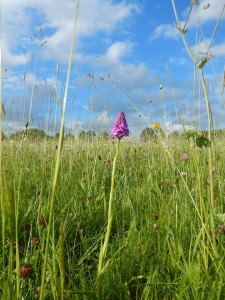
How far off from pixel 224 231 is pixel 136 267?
1.25 ft

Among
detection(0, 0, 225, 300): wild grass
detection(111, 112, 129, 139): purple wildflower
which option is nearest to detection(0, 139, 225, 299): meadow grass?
detection(0, 0, 225, 300): wild grass

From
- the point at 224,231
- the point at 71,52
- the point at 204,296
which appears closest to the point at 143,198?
the point at 224,231

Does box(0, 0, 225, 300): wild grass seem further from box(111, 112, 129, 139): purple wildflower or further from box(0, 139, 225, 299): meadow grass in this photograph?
box(111, 112, 129, 139): purple wildflower

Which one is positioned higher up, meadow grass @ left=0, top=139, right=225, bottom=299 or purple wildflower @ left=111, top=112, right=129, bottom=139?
purple wildflower @ left=111, top=112, right=129, bottom=139

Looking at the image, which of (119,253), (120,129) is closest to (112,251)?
(119,253)

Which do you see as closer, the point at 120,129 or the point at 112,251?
the point at 120,129

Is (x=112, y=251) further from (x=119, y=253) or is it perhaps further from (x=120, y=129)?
(x=120, y=129)

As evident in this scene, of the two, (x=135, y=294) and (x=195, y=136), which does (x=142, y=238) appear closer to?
(x=135, y=294)

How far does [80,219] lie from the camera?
1947 mm

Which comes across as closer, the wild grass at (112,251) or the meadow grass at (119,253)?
the wild grass at (112,251)

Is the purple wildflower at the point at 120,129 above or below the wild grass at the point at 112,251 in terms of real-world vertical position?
above

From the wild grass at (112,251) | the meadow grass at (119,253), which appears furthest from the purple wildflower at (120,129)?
the meadow grass at (119,253)

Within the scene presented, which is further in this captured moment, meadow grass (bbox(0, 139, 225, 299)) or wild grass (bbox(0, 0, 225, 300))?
meadow grass (bbox(0, 139, 225, 299))

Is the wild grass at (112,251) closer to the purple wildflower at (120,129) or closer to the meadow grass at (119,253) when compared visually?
the meadow grass at (119,253)
